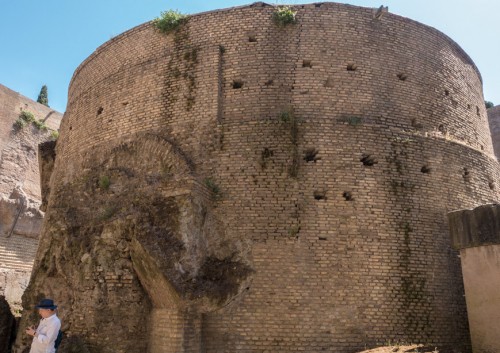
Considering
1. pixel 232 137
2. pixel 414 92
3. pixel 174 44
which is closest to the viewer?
pixel 232 137

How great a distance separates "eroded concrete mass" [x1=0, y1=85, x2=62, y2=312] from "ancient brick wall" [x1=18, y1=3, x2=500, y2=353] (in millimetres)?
9767

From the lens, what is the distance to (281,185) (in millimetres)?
9664

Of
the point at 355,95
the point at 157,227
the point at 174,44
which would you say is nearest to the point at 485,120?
the point at 355,95

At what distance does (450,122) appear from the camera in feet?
37.3

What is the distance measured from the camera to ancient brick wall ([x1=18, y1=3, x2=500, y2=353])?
885cm

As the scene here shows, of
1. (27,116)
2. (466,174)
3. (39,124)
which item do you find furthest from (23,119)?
(466,174)

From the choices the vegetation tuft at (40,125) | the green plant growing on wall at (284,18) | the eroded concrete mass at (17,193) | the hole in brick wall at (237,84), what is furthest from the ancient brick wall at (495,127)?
the vegetation tuft at (40,125)

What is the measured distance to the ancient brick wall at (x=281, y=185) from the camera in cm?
885

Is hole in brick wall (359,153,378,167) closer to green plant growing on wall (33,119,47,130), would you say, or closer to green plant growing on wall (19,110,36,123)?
green plant growing on wall (19,110,36,123)

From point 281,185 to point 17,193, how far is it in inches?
676

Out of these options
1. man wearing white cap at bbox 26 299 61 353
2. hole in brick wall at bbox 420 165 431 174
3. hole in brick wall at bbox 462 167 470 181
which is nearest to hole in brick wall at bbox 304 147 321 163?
hole in brick wall at bbox 420 165 431 174

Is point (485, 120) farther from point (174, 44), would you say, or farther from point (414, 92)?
point (174, 44)

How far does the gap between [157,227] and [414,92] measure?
7091 mm

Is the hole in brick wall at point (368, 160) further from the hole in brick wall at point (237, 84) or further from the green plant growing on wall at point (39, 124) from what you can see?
the green plant growing on wall at point (39, 124)
